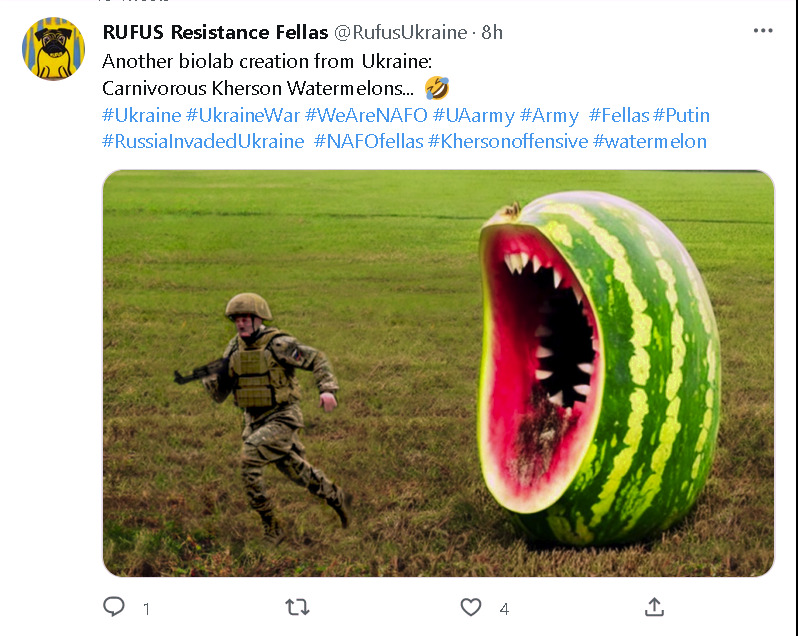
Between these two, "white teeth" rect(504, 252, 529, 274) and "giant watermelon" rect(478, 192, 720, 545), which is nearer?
"giant watermelon" rect(478, 192, 720, 545)

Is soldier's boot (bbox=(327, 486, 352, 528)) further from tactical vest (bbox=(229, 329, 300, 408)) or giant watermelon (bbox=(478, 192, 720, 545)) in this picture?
giant watermelon (bbox=(478, 192, 720, 545))

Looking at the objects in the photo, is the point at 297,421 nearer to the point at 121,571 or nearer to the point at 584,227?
the point at 121,571

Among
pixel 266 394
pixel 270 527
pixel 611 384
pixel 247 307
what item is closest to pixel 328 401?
pixel 266 394

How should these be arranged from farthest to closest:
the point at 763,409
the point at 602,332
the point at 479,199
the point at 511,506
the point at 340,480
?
the point at 479,199
the point at 763,409
the point at 340,480
the point at 511,506
the point at 602,332

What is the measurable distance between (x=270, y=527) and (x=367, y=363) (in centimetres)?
254

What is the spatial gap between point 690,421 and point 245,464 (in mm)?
3044

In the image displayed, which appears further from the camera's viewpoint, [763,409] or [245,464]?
[763,409]

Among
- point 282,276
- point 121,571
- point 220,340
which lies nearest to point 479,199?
point 282,276

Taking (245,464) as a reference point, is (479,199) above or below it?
above

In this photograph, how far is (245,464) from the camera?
25.3 ft

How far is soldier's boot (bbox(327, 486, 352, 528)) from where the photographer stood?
25.7ft

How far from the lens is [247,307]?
7578 millimetres

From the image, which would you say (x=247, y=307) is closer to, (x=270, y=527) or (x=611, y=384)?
(x=270, y=527)

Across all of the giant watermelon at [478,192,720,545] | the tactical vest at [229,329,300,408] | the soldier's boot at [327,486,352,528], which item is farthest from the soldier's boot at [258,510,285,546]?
the giant watermelon at [478,192,720,545]
